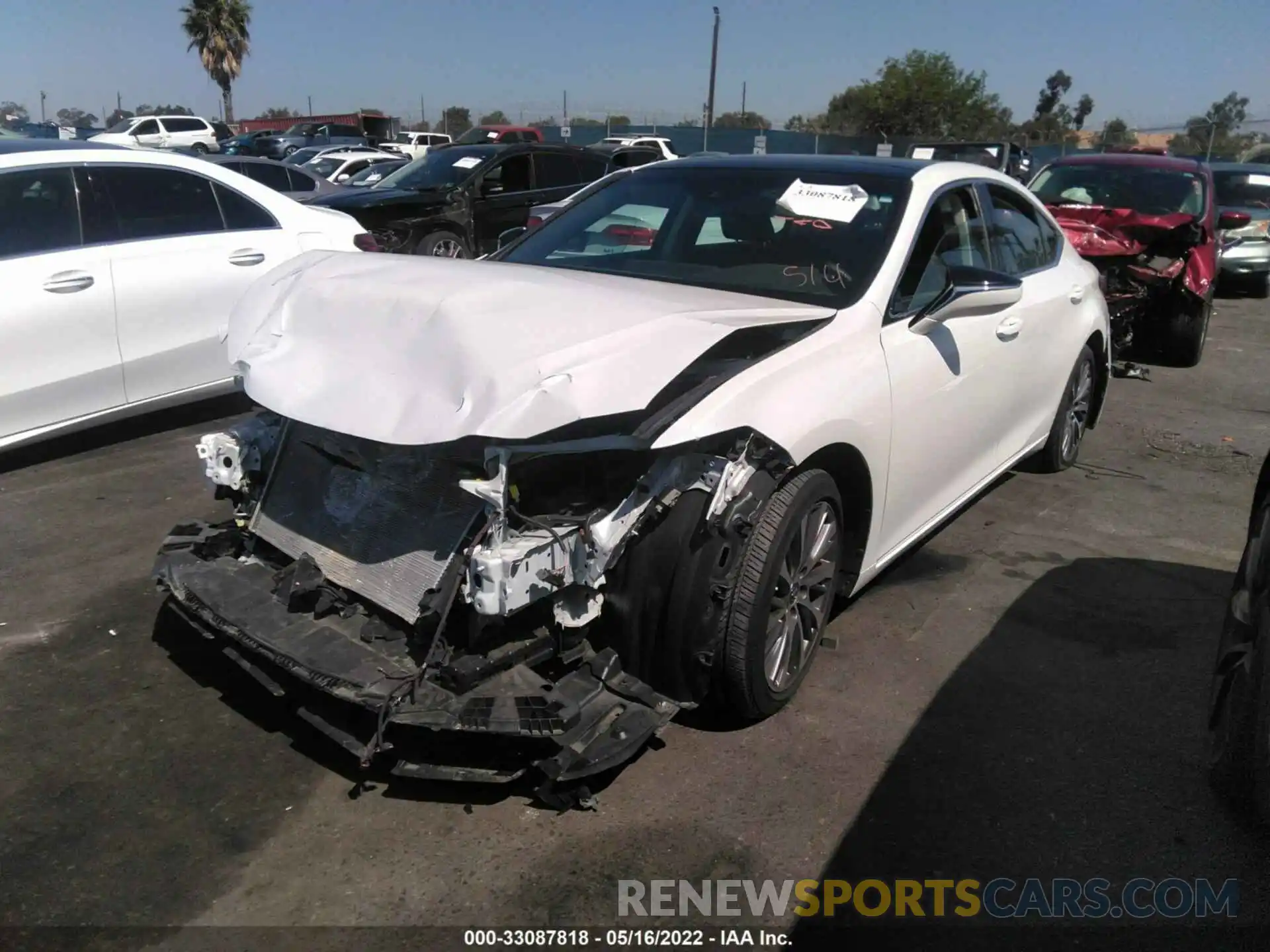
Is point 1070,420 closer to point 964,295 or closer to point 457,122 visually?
point 964,295

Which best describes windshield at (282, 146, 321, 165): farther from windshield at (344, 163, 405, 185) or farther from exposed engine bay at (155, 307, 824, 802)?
exposed engine bay at (155, 307, 824, 802)

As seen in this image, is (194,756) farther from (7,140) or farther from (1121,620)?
(7,140)

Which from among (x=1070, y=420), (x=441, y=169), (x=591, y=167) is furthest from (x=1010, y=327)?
(x=591, y=167)

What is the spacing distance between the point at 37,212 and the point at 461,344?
3.75 m

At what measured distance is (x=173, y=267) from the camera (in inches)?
223

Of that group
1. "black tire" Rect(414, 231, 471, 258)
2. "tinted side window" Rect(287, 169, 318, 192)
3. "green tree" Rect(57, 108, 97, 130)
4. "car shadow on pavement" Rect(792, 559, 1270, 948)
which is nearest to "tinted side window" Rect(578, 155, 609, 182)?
Result: "black tire" Rect(414, 231, 471, 258)

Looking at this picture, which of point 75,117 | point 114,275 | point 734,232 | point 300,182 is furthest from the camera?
point 75,117

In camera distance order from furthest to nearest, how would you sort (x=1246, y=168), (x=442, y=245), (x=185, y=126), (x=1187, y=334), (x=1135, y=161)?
1. (x=185, y=126)
2. (x=1246, y=168)
3. (x=442, y=245)
4. (x=1135, y=161)
5. (x=1187, y=334)

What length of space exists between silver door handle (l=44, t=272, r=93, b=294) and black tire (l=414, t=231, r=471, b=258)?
5.43 metres

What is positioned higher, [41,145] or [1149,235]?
[41,145]

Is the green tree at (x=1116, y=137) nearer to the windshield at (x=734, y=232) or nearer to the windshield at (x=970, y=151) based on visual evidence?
the windshield at (x=970, y=151)

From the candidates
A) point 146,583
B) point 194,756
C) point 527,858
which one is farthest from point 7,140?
point 527,858

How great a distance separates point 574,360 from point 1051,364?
3199mm

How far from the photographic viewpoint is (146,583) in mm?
4121
